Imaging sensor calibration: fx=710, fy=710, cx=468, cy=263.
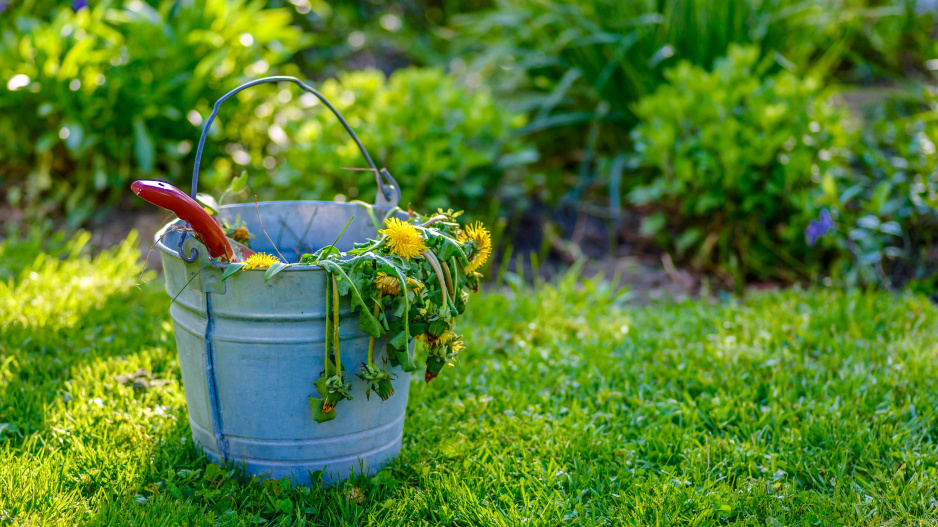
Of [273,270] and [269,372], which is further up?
[273,270]

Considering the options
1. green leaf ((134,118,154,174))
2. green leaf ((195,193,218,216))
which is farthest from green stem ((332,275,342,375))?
green leaf ((134,118,154,174))

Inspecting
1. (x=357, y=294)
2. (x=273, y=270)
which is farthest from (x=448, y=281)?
(x=273, y=270)

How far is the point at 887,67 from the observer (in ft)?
14.8

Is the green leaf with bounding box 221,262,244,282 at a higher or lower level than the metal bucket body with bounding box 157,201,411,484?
higher

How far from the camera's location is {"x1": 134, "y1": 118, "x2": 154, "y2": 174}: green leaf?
10.4 feet

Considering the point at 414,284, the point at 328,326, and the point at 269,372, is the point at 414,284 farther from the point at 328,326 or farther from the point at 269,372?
the point at 269,372

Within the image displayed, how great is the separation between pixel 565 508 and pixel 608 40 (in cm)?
260

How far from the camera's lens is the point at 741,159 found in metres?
2.97

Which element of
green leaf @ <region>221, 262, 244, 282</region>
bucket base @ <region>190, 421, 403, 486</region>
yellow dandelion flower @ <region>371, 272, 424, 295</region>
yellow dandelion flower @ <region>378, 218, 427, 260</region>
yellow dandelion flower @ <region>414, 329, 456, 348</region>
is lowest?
bucket base @ <region>190, 421, 403, 486</region>

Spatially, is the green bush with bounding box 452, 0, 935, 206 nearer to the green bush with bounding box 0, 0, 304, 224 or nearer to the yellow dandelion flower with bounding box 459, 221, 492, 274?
the green bush with bounding box 0, 0, 304, 224

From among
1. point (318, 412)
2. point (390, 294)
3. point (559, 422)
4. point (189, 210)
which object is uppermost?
point (189, 210)

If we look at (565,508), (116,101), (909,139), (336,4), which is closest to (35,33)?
(116,101)

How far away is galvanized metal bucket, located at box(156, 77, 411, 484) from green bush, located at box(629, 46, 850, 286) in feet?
6.23

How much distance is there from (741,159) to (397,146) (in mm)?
1466
